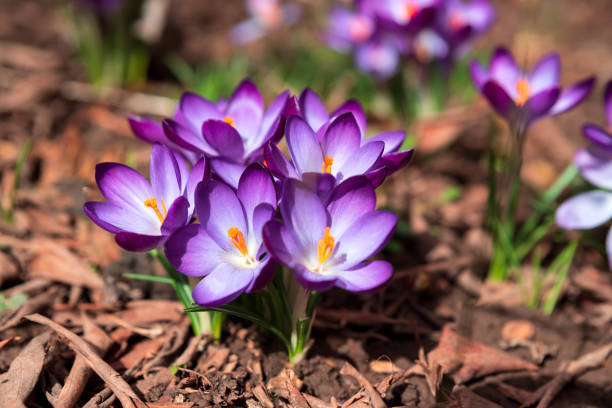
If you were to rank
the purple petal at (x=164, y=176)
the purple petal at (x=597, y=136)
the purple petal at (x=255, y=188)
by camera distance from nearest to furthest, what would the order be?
the purple petal at (x=255, y=188)
the purple petal at (x=164, y=176)
the purple petal at (x=597, y=136)

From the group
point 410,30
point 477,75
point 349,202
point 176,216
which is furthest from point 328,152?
point 410,30

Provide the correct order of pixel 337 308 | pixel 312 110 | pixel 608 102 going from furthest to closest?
1. pixel 337 308
2. pixel 608 102
3. pixel 312 110

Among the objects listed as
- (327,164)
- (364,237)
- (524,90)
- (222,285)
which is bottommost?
(222,285)

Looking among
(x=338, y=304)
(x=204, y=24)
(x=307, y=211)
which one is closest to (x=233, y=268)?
(x=307, y=211)

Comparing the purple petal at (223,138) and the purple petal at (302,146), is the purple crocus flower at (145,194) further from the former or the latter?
the purple petal at (302,146)

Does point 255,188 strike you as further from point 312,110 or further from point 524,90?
point 524,90

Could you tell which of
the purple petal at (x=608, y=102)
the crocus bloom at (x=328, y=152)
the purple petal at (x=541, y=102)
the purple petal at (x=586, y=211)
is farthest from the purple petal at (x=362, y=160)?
the purple petal at (x=608, y=102)

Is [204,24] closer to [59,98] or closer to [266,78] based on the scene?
[266,78]

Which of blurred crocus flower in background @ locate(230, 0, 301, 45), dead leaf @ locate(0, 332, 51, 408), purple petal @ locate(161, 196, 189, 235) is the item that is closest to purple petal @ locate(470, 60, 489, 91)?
purple petal @ locate(161, 196, 189, 235)
